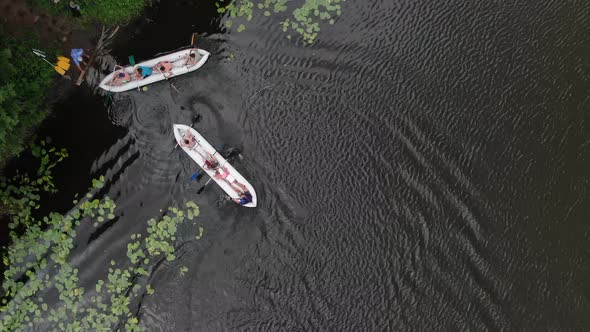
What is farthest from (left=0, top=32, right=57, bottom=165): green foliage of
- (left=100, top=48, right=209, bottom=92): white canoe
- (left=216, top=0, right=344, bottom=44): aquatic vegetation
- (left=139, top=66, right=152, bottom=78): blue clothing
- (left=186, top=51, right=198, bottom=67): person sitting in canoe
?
(left=216, top=0, right=344, bottom=44): aquatic vegetation

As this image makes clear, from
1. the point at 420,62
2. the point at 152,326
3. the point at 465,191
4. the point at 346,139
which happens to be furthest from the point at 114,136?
the point at 465,191

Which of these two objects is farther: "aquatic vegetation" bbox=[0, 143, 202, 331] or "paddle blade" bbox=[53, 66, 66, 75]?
"aquatic vegetation" bbox=[0, 143, 202, 331]

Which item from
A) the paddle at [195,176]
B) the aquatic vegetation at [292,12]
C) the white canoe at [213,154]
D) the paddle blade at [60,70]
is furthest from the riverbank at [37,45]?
the paddle at [195,176]

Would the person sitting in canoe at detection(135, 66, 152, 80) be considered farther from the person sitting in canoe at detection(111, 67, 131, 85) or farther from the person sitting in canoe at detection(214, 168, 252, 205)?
the person sitting in canoe at detection(214, 168, 252, 205)

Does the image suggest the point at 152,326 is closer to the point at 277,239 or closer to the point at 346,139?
the point at 277,239

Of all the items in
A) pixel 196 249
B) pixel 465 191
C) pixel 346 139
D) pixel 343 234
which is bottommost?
pixel 196 249
